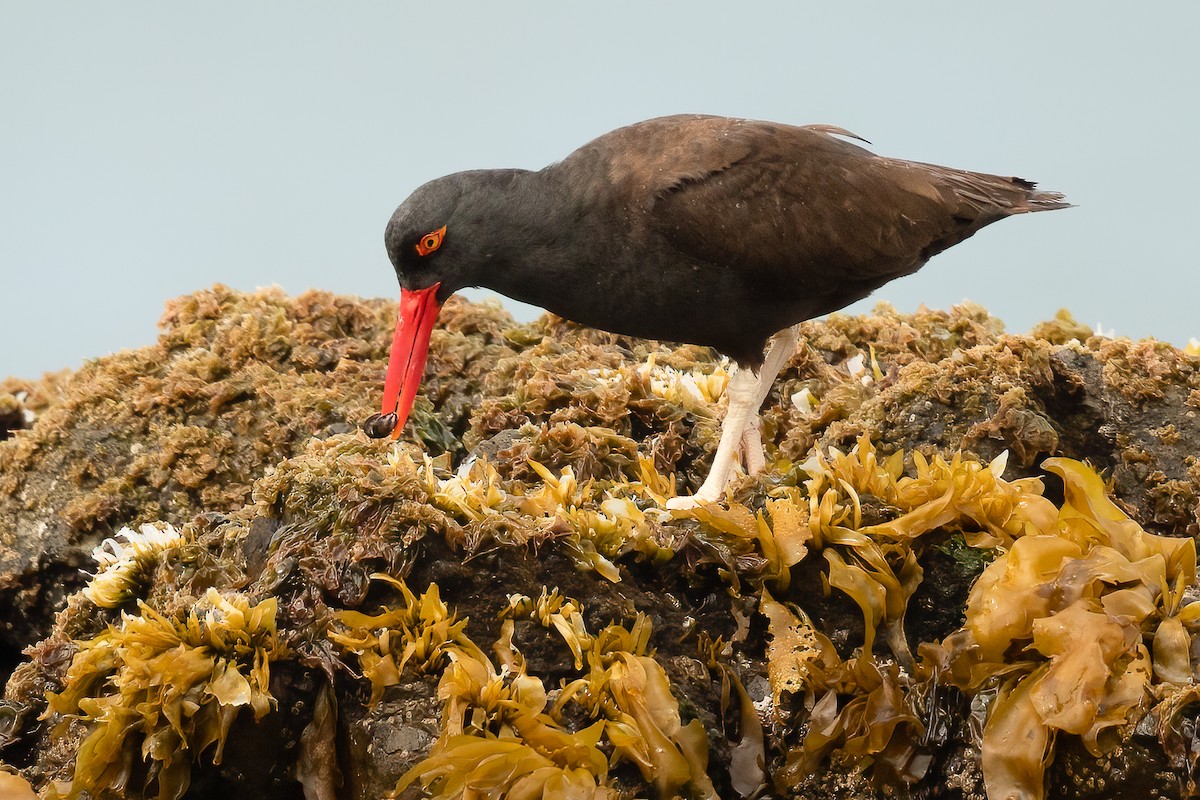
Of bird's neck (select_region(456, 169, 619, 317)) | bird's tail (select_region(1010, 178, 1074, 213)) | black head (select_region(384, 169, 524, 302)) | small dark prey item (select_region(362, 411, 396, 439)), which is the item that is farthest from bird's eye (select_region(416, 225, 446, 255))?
bird's tail (select_region(1010, 178, 1074, 213))

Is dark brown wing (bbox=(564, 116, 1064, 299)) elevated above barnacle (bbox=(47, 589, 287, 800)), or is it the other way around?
dark brown wing (bbox=(564, 116, 1064, 299))

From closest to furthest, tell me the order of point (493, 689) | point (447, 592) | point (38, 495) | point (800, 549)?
point (493, 689), point (447, 592), point (800, 549), point (38, 495)

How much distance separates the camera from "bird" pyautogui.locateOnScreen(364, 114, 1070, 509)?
13.5 ft

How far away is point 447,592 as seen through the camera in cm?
329

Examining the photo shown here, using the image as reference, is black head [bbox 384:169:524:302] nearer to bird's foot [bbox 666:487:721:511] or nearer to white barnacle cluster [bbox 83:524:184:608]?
bird's foot [bbox 666:487:721:511]

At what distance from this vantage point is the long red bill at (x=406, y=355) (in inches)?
168

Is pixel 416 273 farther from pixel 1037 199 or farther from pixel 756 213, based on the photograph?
pixel 1037 199

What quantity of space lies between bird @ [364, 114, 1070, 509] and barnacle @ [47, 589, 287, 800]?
1222 millimetres

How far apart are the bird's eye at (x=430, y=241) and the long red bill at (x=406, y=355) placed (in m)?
0.16

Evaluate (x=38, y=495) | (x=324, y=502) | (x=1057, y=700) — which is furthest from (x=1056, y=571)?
(x=38, y=495)

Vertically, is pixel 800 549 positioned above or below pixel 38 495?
above

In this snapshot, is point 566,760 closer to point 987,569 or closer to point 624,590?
point 624,590

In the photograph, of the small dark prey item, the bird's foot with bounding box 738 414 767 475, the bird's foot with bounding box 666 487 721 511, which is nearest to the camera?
the bird's foot with bounding box 666 487 721 511

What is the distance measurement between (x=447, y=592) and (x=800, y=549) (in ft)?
3.62
